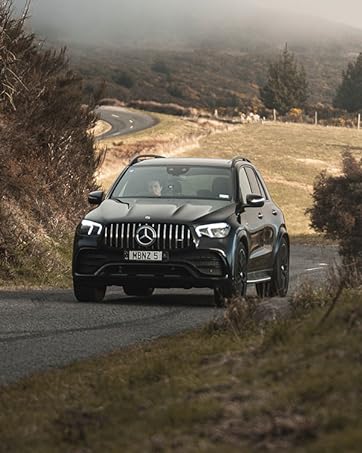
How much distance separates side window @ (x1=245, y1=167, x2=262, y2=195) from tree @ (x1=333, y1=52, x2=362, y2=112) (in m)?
155

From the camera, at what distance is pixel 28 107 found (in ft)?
78.2

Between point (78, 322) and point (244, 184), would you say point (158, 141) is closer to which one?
point (244, 184)

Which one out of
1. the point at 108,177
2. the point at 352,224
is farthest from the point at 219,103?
the point at 352,224

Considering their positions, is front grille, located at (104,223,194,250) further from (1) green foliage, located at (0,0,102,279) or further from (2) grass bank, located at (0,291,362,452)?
(1) green foliage, located at (0,0,102,279)

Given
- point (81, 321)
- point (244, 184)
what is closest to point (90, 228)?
point (81, 321)

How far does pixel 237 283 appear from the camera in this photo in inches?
587

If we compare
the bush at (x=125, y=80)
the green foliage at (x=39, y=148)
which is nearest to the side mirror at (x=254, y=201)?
the green foliage at (x=39, y=148)

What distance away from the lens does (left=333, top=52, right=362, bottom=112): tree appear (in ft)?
559

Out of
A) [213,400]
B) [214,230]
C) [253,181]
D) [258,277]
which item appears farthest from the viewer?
[253,181]

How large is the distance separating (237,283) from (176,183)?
1.72m

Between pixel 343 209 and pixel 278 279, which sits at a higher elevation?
pixel 278 279

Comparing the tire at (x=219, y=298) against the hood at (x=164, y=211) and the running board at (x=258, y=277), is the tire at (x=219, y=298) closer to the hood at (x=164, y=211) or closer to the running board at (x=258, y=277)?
the running board at (x=258, y=277)

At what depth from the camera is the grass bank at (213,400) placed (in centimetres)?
551

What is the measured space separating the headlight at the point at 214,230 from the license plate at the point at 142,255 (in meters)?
0.56
